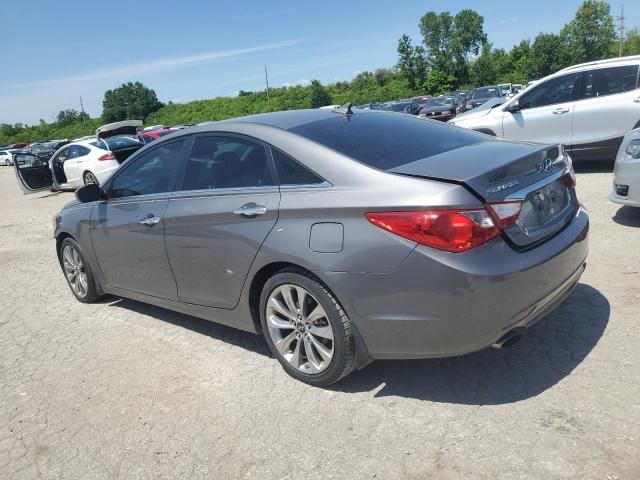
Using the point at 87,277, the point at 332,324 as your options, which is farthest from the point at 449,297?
the point at 87,277

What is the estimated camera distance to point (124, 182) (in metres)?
4.58

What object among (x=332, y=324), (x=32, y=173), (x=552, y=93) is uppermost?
(x=552, y=93)

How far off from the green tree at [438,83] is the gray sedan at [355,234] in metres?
80.9

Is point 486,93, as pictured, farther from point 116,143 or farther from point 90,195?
point 90,195

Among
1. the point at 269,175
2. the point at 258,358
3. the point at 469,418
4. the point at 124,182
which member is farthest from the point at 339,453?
the point at 124,182

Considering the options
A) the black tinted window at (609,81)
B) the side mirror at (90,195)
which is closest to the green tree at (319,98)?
the black tinted window at (609,81)

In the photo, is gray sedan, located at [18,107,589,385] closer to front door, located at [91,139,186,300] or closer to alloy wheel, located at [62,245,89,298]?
front door, located at [91,139,186,300]

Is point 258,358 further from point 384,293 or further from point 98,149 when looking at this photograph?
point 98,149

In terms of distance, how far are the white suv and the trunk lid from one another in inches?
241

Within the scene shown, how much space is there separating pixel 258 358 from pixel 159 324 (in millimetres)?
1302

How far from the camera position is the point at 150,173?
14.1 ft

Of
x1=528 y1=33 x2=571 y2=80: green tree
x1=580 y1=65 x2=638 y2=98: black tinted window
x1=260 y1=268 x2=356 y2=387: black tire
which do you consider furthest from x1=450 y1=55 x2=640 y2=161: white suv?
x1=528 y1=33 x2=571 y2=80: green tree

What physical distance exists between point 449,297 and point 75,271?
4123 mm

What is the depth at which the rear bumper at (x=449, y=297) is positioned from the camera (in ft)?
8.64
